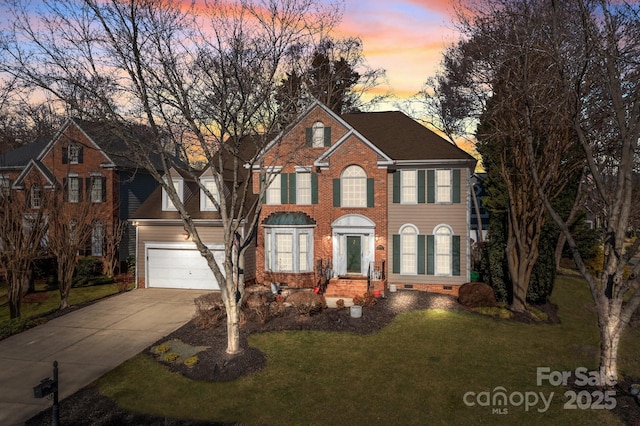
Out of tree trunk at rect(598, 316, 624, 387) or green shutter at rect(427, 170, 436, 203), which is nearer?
tree trunk at rect(598, 316, 624, 387)

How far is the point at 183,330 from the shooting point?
50.3 ft

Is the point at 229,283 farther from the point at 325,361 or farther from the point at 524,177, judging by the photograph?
the point at 524,177

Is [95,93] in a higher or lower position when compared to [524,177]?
higher

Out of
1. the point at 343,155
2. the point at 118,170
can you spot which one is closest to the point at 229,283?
the point at 343,155

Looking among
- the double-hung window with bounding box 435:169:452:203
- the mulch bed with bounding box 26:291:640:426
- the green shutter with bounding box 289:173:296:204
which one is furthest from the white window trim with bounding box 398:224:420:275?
the green shutter with bounding box 289:173:296:204

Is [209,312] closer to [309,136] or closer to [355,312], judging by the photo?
[355,312]

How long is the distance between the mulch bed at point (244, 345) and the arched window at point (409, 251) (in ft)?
4.15

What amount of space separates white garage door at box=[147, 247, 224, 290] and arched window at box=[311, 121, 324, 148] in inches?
305

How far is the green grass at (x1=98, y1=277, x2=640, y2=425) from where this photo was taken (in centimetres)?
937

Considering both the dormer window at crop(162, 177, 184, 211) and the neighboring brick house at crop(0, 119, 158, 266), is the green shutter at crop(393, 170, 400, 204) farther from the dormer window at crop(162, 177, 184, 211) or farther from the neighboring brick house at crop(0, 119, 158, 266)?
the neighboring brick house at crop(0, 119, 158, 266)

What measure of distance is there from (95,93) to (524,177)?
15627 mm

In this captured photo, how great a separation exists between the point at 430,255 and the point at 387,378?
11084mm

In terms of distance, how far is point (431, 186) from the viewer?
2130 cm

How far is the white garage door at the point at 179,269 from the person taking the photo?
2255cm
